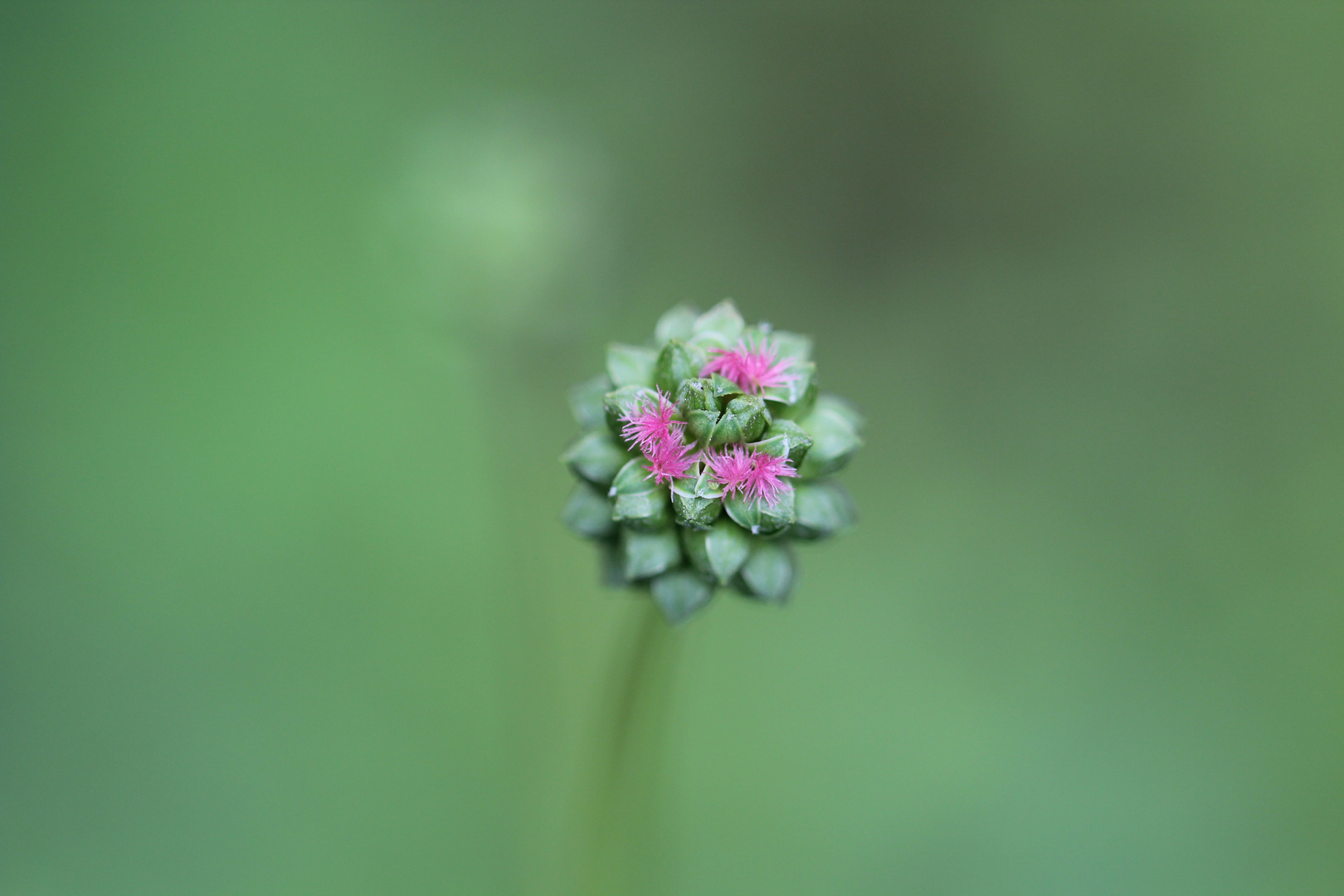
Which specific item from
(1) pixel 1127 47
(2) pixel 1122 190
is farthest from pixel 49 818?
(1) pixel 1127 47

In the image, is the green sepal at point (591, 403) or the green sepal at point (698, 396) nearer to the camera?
the green sepal at point (698, 396)

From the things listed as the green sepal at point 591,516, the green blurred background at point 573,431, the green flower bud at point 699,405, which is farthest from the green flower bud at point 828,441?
the green blurred background at point 573,431

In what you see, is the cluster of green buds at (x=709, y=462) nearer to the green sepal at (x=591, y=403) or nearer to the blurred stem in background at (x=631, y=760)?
the green sepal at (x=591, y=403)

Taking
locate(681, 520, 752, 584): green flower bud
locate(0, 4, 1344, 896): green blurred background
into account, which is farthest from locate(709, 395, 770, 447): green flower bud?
locate(0, 4, 1344, 896): green blurred background

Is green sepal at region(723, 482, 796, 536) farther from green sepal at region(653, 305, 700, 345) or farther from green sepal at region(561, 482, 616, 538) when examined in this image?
green sepal at region(653, 305, 700, 345)

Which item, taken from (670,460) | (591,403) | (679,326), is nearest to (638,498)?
(670,460)

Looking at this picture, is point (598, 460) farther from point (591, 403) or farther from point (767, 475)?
point (767, 475)
